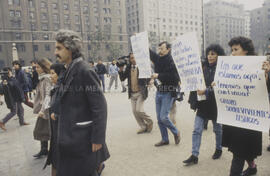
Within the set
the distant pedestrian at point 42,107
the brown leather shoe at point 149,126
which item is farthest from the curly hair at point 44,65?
the brown leather shoe at point 149,126

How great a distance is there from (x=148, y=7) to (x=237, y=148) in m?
82.0

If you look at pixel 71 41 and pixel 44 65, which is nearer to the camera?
pixel 71 41

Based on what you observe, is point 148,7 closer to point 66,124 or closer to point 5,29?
point 5,29

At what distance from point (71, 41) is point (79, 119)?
29.9 inches

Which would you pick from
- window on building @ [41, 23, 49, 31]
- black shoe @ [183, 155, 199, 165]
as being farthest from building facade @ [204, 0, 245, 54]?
black shoe @ [183, 155, 199, 165]

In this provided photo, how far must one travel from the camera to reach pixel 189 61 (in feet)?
11.3

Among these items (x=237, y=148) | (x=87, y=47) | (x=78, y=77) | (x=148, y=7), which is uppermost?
(x=148, y=7)

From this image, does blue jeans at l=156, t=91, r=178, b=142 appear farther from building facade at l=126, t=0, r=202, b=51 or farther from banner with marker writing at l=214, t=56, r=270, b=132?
building facade at l=126, t=0, r=202, b=51

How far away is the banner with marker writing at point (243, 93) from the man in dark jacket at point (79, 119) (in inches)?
57.3

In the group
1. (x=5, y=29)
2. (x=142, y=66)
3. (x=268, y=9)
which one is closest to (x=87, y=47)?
(x=5, y=29)

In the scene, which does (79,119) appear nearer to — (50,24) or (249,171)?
(249,171)

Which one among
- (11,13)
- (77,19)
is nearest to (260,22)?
(77,19)

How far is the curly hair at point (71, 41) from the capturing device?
2.27 metres

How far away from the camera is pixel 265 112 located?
95.2 inches
